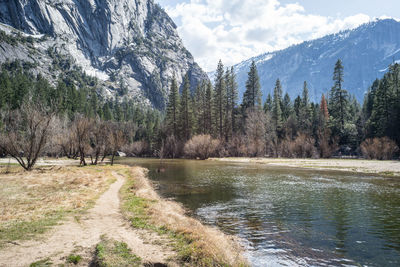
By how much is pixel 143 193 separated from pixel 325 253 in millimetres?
13168

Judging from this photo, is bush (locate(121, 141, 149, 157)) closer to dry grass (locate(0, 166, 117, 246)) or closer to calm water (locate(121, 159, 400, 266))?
dry grass (locate(0, 166, 117, 246))

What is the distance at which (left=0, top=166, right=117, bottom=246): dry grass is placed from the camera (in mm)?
10312

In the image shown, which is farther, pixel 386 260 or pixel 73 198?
pixel 73 198

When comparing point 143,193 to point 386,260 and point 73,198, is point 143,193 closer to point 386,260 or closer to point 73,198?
point 73,198

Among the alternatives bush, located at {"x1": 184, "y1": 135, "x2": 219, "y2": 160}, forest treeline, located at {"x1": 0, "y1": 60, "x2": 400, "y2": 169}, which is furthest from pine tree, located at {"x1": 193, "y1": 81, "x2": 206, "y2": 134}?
bush, located at {"x1": 184, "y1": 135, "x2": 219, "y2": 160}

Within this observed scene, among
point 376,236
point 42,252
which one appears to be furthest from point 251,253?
point 42,252

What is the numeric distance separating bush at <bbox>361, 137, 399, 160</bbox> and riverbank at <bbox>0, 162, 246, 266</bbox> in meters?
52.1

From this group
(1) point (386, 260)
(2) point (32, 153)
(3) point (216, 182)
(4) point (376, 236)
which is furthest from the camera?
(2) point (32, 153)

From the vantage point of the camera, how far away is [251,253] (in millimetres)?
9719

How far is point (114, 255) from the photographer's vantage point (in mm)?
8039

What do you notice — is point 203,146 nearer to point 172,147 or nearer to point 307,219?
point 172,147

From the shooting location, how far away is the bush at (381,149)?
172 ft

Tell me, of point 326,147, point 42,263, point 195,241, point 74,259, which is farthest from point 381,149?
point 42,263

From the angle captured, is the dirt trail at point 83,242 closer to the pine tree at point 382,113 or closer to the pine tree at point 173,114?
the pine tree at point 382,113
